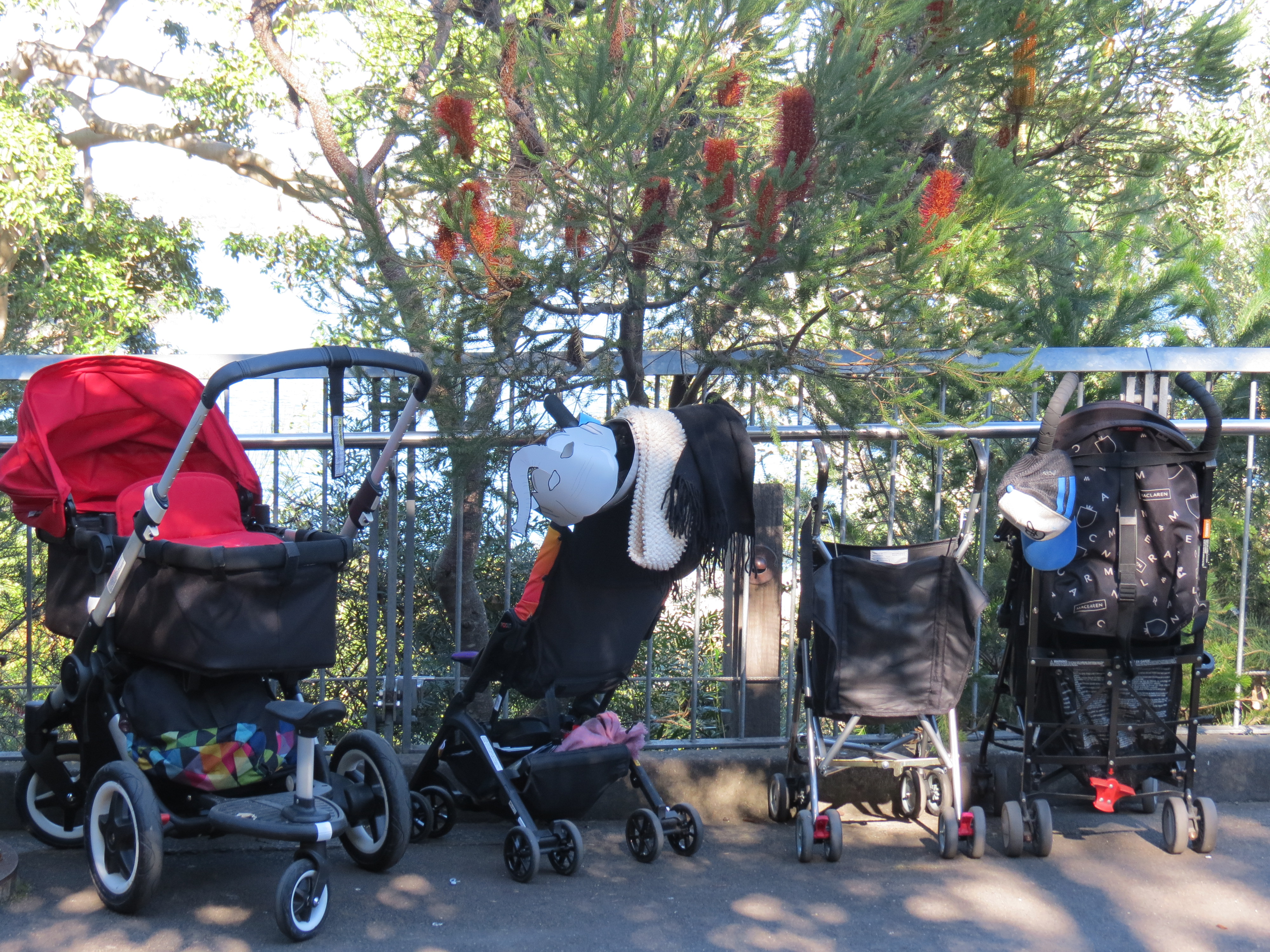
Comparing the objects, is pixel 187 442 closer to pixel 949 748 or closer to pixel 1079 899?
pixel 949 748

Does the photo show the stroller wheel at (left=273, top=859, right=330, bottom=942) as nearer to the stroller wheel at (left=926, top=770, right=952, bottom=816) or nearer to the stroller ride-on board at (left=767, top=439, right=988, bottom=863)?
the stroller ride-on board at (left=767, top=439, right=988, bottom=863)

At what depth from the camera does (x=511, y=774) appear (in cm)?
341

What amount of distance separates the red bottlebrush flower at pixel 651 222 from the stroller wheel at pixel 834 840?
75.0 inches

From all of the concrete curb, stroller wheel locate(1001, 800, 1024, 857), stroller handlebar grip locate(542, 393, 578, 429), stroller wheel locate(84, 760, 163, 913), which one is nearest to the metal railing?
the concrete curb

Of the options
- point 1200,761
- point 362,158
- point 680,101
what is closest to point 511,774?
point 680,101

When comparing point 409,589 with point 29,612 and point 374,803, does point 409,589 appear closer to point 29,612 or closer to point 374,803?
point 374,803

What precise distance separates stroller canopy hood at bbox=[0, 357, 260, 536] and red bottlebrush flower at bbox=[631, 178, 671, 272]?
1462 millimetres

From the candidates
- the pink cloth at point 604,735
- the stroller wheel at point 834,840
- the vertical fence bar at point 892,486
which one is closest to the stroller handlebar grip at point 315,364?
the pink cloth at point 604,735

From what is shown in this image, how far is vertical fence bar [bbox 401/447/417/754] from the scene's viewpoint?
3.85m

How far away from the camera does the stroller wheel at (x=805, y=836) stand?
352cm

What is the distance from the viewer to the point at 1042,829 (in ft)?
11.6

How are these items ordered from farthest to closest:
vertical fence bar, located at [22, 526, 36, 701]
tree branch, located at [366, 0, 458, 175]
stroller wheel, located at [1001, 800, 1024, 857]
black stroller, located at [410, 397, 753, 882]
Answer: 1. tree branch, located at [366, 0, 458, 175]
2. vertical fence bar, located at [22, 526, 36, 701]
3. stroller wheel, located at [1001, 800, 1024, 857]
4. black stroller, located at [410, 397, 753, 882]

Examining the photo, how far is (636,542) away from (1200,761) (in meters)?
2.48

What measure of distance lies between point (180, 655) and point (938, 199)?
252 cm
